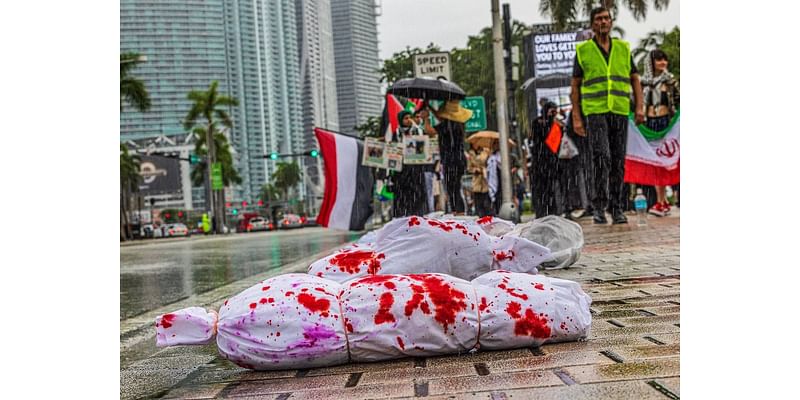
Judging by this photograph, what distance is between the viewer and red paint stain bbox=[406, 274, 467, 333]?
171 cm

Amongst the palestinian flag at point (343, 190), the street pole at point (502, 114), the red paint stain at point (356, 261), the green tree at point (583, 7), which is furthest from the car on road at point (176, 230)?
the red paint stain at point (356, 261)

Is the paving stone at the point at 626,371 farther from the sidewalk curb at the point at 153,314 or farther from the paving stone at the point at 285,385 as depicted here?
the sidewalk curb at the point at 153,314

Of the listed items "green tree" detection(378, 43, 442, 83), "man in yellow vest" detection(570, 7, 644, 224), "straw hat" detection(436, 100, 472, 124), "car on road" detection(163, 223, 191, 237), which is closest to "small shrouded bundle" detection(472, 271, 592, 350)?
"green tree" detection(378, 43, 442, 83)

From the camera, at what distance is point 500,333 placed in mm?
1728

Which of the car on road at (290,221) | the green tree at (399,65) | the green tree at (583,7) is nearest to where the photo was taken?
the green tree at (583,7)

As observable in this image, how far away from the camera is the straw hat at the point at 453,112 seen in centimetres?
566

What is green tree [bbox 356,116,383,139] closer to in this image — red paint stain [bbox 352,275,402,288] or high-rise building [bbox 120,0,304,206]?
high-rise building [bbox 120,0,304,206]

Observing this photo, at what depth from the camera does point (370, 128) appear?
3.74 m

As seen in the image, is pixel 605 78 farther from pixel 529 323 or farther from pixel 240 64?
pixel 529 323

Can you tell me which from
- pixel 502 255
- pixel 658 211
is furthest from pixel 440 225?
pixel 658 211

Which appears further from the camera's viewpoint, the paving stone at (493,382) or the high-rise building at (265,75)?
the high-rise building at (265,75)

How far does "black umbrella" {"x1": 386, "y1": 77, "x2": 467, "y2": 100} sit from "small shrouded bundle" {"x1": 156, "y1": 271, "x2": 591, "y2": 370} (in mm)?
3262

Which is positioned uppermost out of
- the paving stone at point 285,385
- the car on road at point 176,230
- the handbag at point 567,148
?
the handbag at point 567,148

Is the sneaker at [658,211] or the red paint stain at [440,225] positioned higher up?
the red paint stain at [440,225]
